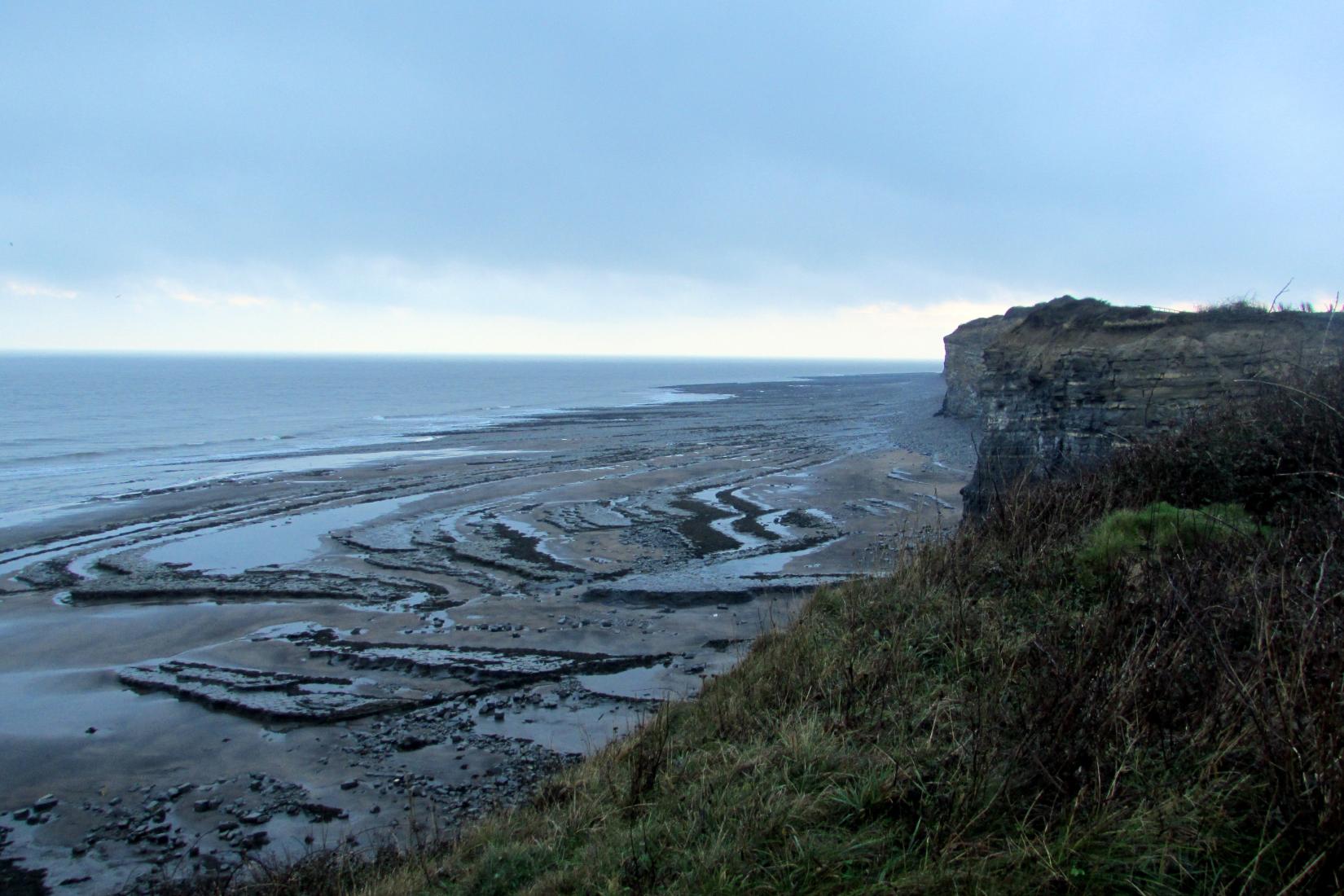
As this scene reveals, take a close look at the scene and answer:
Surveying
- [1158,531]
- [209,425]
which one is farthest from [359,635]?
[209,425]

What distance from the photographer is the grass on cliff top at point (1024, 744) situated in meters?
3.44

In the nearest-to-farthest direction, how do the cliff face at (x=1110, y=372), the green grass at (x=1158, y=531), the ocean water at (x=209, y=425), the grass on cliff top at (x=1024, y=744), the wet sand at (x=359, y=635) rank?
the grass on cliff top at (x=1024, y=744) → the green grass at (x=1158, y=531) → the wet sand at (x=359, y=635) → the cliff face at (x=1110, y=372) → the ocean water at (x=209, y=425)

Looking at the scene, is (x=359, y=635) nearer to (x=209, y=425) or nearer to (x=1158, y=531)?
(x=1158, y=531)

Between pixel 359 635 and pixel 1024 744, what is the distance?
11.1 m

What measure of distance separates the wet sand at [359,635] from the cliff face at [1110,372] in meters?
2.90

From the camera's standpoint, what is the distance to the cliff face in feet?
49.4

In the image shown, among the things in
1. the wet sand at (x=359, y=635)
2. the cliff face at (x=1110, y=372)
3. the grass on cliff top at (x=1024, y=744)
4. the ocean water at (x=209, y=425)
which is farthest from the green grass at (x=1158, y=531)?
the ocean water at (x=209, y=425)

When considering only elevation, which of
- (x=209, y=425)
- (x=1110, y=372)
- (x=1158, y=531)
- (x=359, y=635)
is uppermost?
(x=1110, y=372)

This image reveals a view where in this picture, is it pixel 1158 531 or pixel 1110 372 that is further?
pixel 1110 372

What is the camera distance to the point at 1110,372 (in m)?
16.8

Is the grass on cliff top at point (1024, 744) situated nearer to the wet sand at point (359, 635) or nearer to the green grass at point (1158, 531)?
the green grass at point (1158, 531)

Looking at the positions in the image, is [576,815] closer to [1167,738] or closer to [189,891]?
[189,891]

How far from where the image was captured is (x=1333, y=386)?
8.90m

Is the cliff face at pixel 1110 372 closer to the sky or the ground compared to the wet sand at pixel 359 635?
closer to the sky
